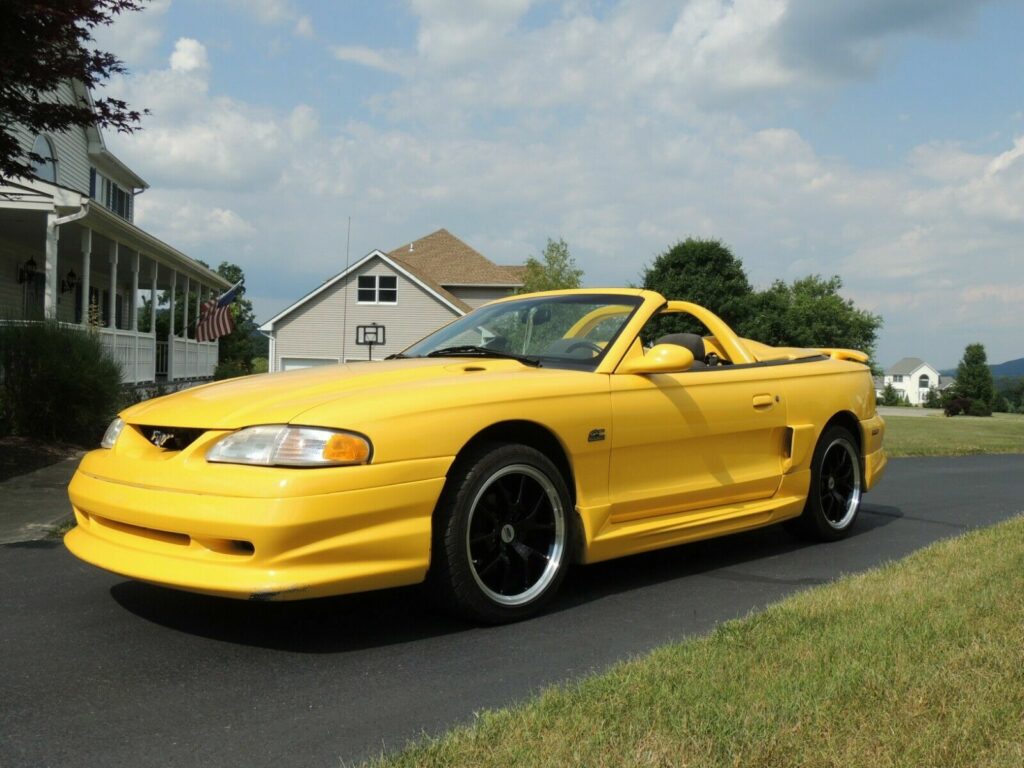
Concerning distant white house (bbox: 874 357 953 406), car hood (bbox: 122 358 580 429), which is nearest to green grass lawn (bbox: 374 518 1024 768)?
car hood (bbox: 122 358 580 429)

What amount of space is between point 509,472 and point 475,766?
1683mm

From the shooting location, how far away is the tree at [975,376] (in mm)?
86500

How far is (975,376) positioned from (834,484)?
295 ft

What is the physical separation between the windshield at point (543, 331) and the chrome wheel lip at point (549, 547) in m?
0.72

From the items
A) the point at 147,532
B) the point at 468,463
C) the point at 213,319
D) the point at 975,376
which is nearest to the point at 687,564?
the point at 468,463

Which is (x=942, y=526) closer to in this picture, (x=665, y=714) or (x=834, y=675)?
(x=834, y=675)

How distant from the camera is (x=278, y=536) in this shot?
340 cm

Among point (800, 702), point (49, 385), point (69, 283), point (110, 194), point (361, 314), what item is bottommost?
point (800, 702)

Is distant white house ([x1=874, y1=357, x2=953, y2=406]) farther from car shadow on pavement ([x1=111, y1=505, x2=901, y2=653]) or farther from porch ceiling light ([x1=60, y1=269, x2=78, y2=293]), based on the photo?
car shadow on pavement ([x1=111, y1=505, x2=901, y2=653])

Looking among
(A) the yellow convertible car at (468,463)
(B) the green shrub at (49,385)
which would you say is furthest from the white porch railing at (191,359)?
(A) the yellow convertible car at (468,463)

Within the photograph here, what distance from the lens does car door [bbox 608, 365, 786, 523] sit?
4.55 metres

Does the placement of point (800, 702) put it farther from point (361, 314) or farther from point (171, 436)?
point (361, 314)

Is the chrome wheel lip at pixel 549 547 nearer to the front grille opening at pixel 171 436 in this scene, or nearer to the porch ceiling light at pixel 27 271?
the front grille opening at pixel 171 436

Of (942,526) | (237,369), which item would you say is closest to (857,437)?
(942,526)
